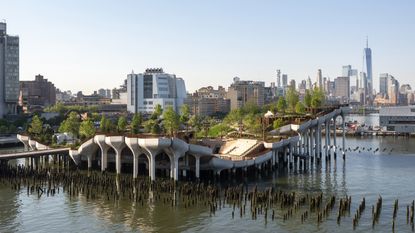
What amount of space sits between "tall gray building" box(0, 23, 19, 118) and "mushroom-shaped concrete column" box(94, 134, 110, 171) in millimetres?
111533

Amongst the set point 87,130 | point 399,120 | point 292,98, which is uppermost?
point 292,98

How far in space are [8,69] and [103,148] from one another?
114m

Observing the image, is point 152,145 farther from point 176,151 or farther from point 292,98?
point 292,98

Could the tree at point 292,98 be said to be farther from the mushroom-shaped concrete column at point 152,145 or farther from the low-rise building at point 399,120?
the mushroom-shaped concrete column at point 152,145

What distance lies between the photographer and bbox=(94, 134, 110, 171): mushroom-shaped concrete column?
69.8 m

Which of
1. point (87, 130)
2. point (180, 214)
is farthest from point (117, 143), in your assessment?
point (87, 130)

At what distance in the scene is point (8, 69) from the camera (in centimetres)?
17100

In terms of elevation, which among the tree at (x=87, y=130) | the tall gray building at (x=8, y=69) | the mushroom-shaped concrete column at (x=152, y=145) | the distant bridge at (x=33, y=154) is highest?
the tall gray building at (x=8, y=69)

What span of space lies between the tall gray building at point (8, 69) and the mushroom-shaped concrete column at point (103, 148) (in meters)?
112

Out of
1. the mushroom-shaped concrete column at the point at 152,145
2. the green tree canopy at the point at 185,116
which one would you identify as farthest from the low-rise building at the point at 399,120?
the mushroom-shaped concrete column at the point at 152,145

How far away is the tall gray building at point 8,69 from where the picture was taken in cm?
16938

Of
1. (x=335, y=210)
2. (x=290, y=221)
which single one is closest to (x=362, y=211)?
(x=335, y=210)

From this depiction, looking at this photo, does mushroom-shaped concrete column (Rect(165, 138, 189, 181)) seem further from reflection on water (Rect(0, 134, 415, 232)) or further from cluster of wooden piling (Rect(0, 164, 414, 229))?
reflection on water (Rect(0, 134, 415, 232))

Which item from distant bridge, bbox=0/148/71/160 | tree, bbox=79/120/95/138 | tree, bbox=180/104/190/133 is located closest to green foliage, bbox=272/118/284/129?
tree, bbox=79/120/95/138
